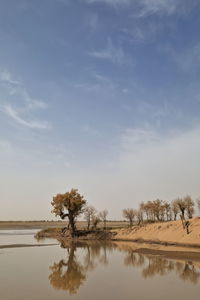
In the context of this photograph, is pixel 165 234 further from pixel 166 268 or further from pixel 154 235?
pixel 166 268

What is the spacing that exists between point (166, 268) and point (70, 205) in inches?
1885

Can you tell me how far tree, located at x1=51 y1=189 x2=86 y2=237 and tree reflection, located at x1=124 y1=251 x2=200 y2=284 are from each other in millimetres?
39790

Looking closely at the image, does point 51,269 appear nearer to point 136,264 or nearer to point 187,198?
point 136,264

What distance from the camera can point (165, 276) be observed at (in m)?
24.3

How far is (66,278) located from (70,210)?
50.1m

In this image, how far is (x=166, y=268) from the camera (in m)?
28.1

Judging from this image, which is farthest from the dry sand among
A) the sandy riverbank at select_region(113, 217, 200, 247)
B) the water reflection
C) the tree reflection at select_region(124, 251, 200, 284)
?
the water reflection

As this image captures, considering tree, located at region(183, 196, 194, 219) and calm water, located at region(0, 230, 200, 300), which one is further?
tree, located at region(183, 196, 194, 219)

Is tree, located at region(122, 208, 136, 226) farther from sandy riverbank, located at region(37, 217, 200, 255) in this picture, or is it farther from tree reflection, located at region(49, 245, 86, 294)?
tree reflection, located at region(49, 245, 86, 294)

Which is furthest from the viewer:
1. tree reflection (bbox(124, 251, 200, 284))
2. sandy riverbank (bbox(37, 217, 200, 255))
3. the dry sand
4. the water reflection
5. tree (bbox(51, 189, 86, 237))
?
tree (bbox(51, 189, 86, 237))

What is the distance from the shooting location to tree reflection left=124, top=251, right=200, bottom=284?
80.1 feet

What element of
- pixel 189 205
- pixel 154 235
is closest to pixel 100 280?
pixel 154 235

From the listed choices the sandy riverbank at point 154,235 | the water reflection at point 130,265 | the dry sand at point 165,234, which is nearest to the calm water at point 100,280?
the water reflection at point 130,265

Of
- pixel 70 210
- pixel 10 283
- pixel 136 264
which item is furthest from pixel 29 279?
pixel 70 210
